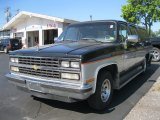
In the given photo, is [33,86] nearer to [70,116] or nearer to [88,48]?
[70,116]

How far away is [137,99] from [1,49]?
91.6 feet

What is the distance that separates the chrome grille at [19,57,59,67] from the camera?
4.90m

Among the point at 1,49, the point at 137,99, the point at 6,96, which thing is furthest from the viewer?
the point at 1,49

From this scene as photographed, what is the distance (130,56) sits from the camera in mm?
6988

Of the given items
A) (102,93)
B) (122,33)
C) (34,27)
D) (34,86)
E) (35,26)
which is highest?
(35,26)

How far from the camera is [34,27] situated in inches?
1240

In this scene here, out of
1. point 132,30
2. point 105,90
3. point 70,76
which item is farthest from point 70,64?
point 132,30

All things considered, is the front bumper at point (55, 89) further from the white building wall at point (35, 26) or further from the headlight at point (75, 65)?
the white building wall at point (35, 26)

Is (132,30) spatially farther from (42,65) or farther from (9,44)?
(9,44)

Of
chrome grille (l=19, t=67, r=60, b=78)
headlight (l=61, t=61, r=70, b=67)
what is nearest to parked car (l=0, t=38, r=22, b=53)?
chrome grille (l=19, t=67, r=60, b=78)

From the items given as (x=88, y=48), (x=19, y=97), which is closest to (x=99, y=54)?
(x=88, y=48)

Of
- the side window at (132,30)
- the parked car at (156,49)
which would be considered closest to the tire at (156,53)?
the parked car at (156,49)

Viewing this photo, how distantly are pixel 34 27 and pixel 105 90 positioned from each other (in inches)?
1065

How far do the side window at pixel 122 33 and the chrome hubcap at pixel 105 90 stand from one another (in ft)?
4.39
